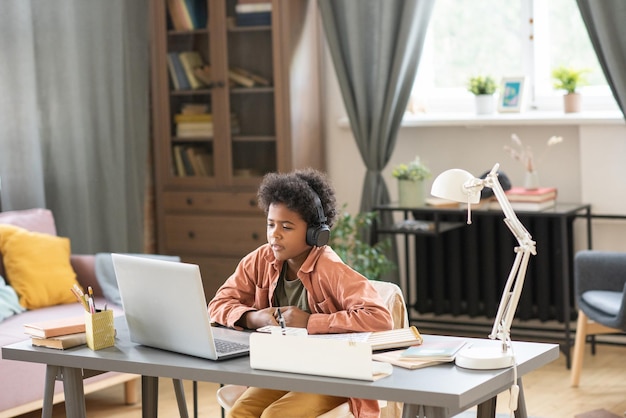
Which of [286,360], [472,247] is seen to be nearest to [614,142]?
[472,247]

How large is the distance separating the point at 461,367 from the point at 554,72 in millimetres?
2970

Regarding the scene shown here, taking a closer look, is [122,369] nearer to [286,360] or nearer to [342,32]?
[286,360]

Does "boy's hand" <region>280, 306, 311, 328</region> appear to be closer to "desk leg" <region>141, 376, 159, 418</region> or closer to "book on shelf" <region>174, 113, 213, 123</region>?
"desk leg" <region>141, 376, 159, 418</region>

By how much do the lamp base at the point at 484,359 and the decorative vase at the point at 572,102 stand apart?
2828 mm

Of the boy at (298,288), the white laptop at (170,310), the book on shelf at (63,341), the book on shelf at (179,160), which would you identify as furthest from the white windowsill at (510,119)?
the book on shelf at (63,341)

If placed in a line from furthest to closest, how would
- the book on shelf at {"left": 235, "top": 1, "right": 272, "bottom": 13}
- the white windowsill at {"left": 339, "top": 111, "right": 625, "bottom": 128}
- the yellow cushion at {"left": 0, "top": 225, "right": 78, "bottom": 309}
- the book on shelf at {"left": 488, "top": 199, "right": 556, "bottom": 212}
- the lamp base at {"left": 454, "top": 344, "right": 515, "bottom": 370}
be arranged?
the book on shelf at {"left": 235, "top": 1, "right": 272, "bottom": 13} → the white windowsill at {"left": 339, "top": 111, "right": 625, "bottom": 128} → the book on shelf at {"left": 488, "top": 199, "right": 556, "bottom": 212} → the yellow cushion at {"left": 0, "top": 225, "right": 78, "bottom": 309} → the lamp base at {"left": 454, "top": 344, "right": 515, "bottom": 370}

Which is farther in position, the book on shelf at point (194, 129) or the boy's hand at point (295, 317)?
the book on shelf at point (194, 129)

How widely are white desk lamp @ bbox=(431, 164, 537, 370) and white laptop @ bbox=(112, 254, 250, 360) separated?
0.54 metres

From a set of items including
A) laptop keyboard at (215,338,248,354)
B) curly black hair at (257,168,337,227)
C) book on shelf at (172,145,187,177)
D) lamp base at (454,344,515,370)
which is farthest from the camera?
book on shelf at (172,145,187,177)

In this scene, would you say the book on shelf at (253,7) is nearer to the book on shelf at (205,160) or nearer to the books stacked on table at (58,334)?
the book on shelf at (205,160)

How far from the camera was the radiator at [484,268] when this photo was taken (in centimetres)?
493

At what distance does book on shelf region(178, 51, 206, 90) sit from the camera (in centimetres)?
543

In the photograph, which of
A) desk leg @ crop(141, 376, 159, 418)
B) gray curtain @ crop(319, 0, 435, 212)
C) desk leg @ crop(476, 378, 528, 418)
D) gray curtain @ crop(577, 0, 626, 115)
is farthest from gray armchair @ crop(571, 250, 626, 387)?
desk leg @ crop(141, 376, 159, 418)

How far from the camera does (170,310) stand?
2453 millimetres
